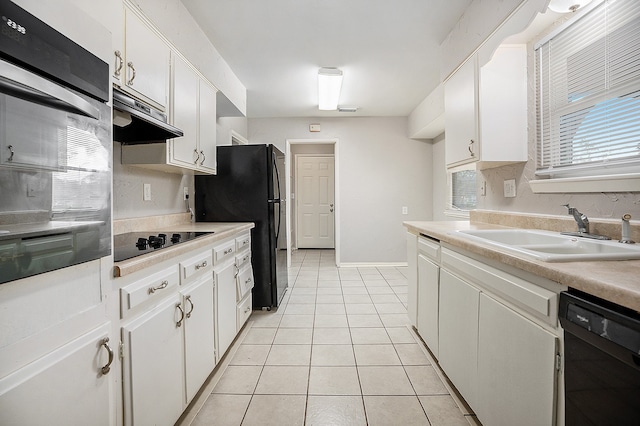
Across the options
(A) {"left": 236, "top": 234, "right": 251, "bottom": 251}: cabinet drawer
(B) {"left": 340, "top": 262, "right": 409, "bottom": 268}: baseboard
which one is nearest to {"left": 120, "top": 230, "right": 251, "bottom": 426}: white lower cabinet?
(A) {"left": 236, "top": 234, "right": 251, "bottom": 251}: cabinet drawer

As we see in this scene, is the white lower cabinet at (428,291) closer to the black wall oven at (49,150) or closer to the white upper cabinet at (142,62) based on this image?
the black wall oven at (49,150)

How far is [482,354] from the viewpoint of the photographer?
126cm

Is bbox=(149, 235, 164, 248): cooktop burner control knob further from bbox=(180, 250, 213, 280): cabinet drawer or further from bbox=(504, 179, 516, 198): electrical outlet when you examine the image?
bbox=(504, 179, 516, 198): electrical outlet

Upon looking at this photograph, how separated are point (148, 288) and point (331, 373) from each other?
1.30m

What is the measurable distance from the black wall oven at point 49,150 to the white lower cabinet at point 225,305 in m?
1.06

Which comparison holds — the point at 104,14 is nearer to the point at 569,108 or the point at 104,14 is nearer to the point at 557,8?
the point at 557,8

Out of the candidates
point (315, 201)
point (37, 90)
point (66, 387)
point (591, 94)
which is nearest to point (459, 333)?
point (591, 94)

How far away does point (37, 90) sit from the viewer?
2.23 feet

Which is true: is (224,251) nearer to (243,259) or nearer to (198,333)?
(243,259)

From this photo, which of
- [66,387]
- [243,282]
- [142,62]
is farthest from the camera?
[243,282]

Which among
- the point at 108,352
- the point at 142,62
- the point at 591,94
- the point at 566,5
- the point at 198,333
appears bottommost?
the point at 198,333

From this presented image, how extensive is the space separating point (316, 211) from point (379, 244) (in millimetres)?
2149

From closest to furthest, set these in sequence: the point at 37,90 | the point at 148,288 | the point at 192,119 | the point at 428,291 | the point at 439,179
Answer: the point at 37,90 → the point at 148,288 → the point at 428,291 → the point at 192,119 → the point at 439,179

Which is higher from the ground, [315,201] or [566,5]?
[566,5]
